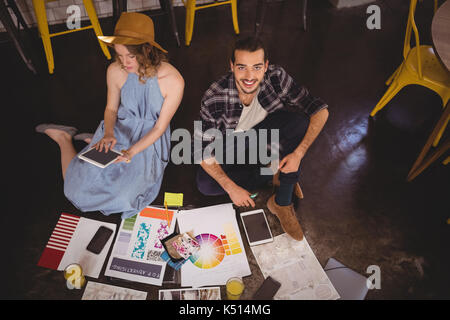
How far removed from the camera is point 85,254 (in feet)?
6.28

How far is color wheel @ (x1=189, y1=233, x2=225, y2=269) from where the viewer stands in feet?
6.13

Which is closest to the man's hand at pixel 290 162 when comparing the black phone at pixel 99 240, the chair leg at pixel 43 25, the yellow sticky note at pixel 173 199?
the yellow sticky note at pixel 173 199

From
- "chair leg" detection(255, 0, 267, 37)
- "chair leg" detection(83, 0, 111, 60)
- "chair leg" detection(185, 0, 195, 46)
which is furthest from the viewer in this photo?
"chair leg" detection(255, 0, 267, 37)

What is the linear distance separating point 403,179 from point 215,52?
7.67 ft

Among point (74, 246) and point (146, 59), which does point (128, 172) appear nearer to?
point (74, 246)

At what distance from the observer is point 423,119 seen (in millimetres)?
2865

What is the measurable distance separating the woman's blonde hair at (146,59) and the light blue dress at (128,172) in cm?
6

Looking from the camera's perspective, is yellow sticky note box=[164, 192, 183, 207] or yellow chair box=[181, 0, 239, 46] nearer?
yellow sticky note box=[164, 192, 183, 207]

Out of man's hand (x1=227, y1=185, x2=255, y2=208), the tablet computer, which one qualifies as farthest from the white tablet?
the tablet computer

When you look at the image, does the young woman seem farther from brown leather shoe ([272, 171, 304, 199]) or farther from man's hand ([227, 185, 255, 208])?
brown leather shoe ([272, 171, 304, 199])

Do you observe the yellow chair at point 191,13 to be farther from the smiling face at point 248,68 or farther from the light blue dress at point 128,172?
the smiling face at point 248,68

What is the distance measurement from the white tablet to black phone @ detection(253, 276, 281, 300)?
26 cm

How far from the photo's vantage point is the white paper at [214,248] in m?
1.84

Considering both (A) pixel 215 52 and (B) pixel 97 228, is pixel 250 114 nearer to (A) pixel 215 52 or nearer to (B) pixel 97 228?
(B) pixel 97 228
